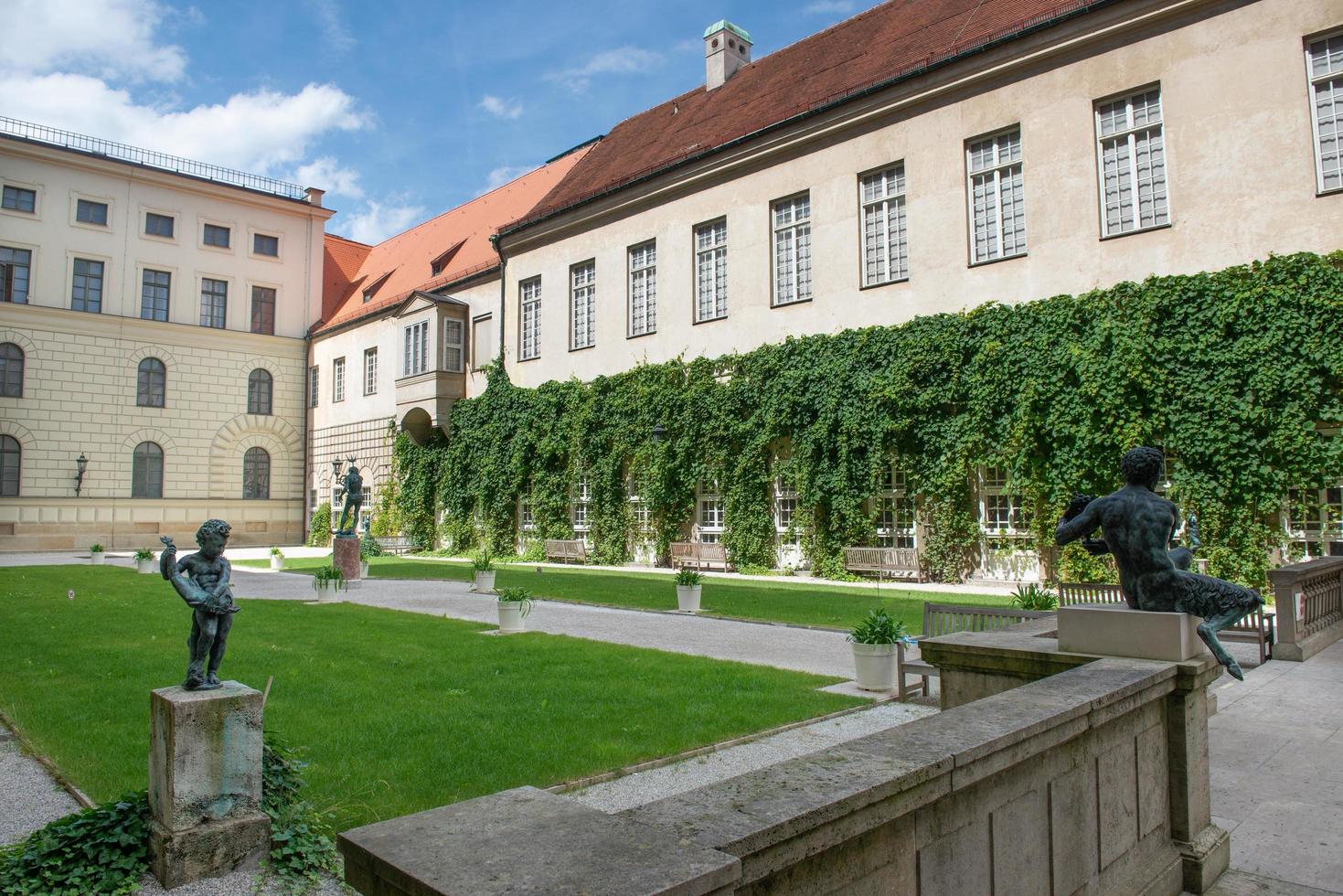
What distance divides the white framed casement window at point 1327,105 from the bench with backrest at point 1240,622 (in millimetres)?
8388

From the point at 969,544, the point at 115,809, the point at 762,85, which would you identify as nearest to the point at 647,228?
the point at 762,85

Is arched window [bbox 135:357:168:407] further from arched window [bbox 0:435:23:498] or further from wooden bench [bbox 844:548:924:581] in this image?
wooden bench [bbox 844:548:924:581]

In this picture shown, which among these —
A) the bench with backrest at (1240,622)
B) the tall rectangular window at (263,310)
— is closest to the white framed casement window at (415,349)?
the tall rectangular window at (263,310)

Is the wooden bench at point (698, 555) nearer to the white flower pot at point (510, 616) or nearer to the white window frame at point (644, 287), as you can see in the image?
the white window frame at point (644, 287)

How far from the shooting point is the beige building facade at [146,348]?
1405 inches

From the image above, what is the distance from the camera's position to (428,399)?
32.3 m

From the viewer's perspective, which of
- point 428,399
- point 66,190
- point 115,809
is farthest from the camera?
point 66,190

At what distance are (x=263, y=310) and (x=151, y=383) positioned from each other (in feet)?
19.5

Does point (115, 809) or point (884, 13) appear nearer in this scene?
point (115, 809)

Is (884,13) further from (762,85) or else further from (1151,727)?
(1151,727)

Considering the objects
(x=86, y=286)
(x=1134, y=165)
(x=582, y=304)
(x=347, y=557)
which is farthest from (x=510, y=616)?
(x=86, y=286)

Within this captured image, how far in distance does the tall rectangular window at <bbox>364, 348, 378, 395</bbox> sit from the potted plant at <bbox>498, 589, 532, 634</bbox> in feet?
91.9

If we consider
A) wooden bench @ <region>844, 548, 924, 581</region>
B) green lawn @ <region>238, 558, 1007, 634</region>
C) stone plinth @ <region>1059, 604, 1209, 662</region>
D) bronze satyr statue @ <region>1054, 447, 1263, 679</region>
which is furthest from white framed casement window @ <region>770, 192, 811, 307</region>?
stone plinth @ <region>1059, 604, 1209, 662</region>

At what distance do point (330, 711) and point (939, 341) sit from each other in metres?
14.8
